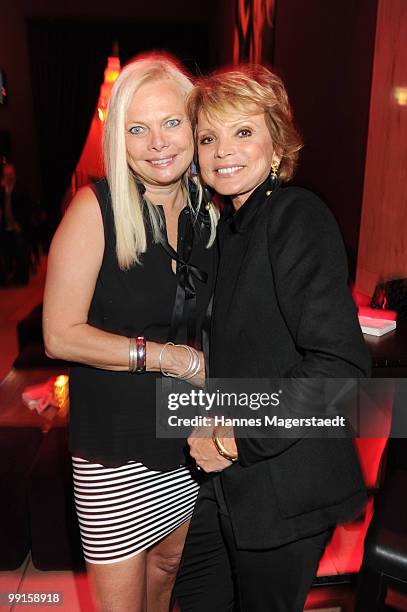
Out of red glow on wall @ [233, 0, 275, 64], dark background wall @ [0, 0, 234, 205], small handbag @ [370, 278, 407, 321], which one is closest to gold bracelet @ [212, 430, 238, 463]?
→ small handbag @ [370, 278, 407, 321]

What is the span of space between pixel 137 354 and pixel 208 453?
0.89 feet

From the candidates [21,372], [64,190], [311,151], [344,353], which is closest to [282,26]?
[311,151]

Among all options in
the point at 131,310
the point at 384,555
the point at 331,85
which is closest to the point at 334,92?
the point at 331,85

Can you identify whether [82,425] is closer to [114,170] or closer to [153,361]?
[153,361]

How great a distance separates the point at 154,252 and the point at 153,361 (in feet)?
0.83

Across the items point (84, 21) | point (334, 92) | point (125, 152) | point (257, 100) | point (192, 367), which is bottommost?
point (192, 367)

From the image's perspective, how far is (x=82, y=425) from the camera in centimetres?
136

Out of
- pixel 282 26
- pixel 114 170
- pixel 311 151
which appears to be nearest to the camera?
pixel 114 170

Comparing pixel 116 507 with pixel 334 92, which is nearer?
pixel 116 507

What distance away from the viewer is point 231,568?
4.31 feet

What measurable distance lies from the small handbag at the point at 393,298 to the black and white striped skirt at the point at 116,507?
134cm

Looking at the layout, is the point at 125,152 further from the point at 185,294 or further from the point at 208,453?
the point at 208,453

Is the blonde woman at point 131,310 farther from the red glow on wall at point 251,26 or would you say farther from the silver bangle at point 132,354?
the red glow on wall at point 251,26

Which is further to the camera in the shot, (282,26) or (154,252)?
(282,26)
